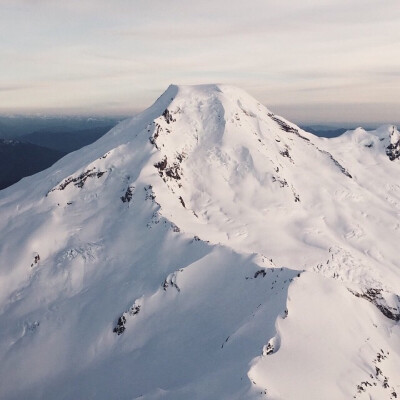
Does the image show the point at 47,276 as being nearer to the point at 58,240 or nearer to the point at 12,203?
the point at 58,240

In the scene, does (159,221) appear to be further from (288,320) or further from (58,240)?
(288,320)

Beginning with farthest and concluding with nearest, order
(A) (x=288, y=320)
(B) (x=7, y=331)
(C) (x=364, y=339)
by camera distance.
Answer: (B) (x=7, y=331) → (C) (x=364, y=339) → (A) (x=288, y=320)

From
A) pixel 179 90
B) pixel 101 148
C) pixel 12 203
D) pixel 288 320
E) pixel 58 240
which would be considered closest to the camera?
pixel 288 320

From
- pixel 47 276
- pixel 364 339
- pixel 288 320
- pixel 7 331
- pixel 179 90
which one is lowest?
pixel 7 331

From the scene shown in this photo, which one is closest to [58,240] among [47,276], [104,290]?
[47,276]

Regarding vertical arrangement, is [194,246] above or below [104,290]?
above

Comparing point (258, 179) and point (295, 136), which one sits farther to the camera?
point (295, 136)
